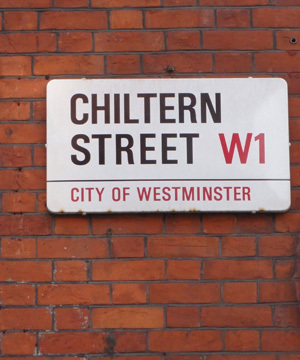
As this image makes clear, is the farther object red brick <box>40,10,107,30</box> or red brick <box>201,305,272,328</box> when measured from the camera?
red brick <box>40,10,107,30</box>

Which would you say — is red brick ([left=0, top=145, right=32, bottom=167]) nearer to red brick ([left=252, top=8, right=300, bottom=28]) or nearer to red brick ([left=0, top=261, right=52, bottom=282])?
red brick ([left=0, top=261, right=52, bottom=282])

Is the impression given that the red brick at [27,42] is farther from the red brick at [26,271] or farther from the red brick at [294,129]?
the red brick at [294,129]

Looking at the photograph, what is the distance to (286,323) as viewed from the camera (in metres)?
2.40

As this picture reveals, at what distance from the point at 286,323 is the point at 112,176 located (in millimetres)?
910

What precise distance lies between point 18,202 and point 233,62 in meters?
1.06

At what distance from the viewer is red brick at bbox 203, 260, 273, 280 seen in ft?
7.93

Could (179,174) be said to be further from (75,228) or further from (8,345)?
(8,345)

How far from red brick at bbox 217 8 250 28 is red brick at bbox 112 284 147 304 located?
→ 44.5 inches

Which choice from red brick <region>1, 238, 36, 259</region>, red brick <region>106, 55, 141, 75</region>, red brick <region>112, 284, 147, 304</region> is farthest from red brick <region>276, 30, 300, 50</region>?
red brick <region>1, 238, 36, 259</region>

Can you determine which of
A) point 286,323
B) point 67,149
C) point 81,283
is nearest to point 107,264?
point 81,283

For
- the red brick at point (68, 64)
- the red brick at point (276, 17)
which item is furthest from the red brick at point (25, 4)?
the red brick at point (276, 17)

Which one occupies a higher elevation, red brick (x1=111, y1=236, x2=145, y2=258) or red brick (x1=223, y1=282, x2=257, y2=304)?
red brick (x1=111, y1=236, x2=145, y2=258)

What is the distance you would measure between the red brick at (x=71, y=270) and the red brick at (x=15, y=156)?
0.44 m

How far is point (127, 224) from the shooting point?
2.44m
